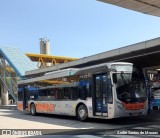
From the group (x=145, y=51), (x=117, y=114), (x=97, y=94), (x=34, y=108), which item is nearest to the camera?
(x=117, y=114)

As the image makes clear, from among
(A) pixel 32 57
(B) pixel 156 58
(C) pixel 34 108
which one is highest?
(A) pixel 32 57

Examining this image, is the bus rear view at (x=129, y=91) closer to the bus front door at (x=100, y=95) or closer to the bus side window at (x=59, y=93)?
the bus front door at (x=100, y=95)

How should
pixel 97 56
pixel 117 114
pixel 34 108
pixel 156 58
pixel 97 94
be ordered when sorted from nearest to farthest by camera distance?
pixel 117 114 → pixel 97 94 → pixel 156 58 → pixel 97 56 → pixel 34 108

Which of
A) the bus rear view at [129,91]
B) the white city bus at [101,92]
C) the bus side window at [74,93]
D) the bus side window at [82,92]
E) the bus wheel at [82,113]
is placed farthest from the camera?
the bus side window at [74,93]

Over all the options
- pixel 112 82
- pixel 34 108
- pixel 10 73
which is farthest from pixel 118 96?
pixel 10 73

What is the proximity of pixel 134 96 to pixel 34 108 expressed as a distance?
35.9 feet

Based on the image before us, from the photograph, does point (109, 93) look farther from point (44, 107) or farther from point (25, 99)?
point (25, 99)

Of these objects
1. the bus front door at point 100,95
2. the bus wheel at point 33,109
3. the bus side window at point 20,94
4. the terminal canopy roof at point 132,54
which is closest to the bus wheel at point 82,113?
the bus front door at point 100,95

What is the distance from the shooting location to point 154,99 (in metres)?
19.0

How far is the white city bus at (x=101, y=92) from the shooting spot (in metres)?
17.0

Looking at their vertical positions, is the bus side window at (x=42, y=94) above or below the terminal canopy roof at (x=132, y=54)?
below

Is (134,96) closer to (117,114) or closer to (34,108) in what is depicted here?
(117,114)

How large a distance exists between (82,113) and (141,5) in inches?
432

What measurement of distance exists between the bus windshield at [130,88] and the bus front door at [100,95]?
764 mm
